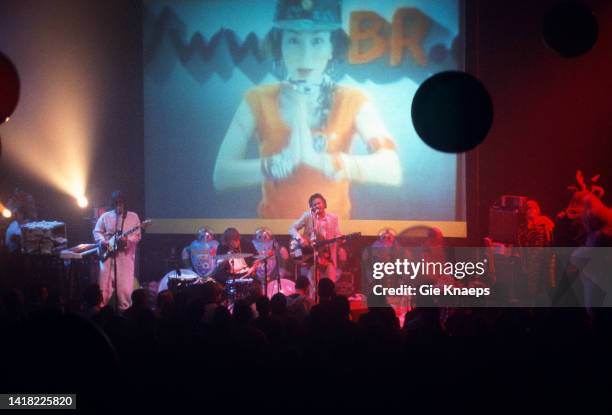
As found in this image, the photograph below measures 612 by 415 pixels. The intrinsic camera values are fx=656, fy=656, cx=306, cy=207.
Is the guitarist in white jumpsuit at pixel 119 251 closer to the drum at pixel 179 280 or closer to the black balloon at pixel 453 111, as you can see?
the drum at pixel 179 280

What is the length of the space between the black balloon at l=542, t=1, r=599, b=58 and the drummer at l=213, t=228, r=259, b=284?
5.33 m

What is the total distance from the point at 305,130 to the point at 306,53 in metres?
1.17

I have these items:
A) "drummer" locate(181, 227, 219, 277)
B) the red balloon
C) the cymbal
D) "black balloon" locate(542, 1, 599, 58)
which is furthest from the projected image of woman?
the red balloon

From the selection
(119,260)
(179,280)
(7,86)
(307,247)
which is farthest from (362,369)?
(119,260)

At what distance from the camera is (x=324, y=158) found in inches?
402

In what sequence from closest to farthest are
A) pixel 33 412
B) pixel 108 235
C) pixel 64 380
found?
pixel 64 380
pixel 33 412
pixel 108 235

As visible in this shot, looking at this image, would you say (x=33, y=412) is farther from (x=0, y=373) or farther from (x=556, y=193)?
(x=556, y=193)

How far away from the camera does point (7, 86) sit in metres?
2.80

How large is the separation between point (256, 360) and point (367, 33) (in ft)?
25.5

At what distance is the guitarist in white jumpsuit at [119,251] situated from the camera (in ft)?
28.8

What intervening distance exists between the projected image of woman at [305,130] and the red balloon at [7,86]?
743 cm

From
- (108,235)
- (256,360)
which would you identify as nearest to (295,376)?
(256,360)

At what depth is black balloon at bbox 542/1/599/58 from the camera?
4.00 m

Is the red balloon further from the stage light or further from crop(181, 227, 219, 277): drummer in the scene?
the stage light
